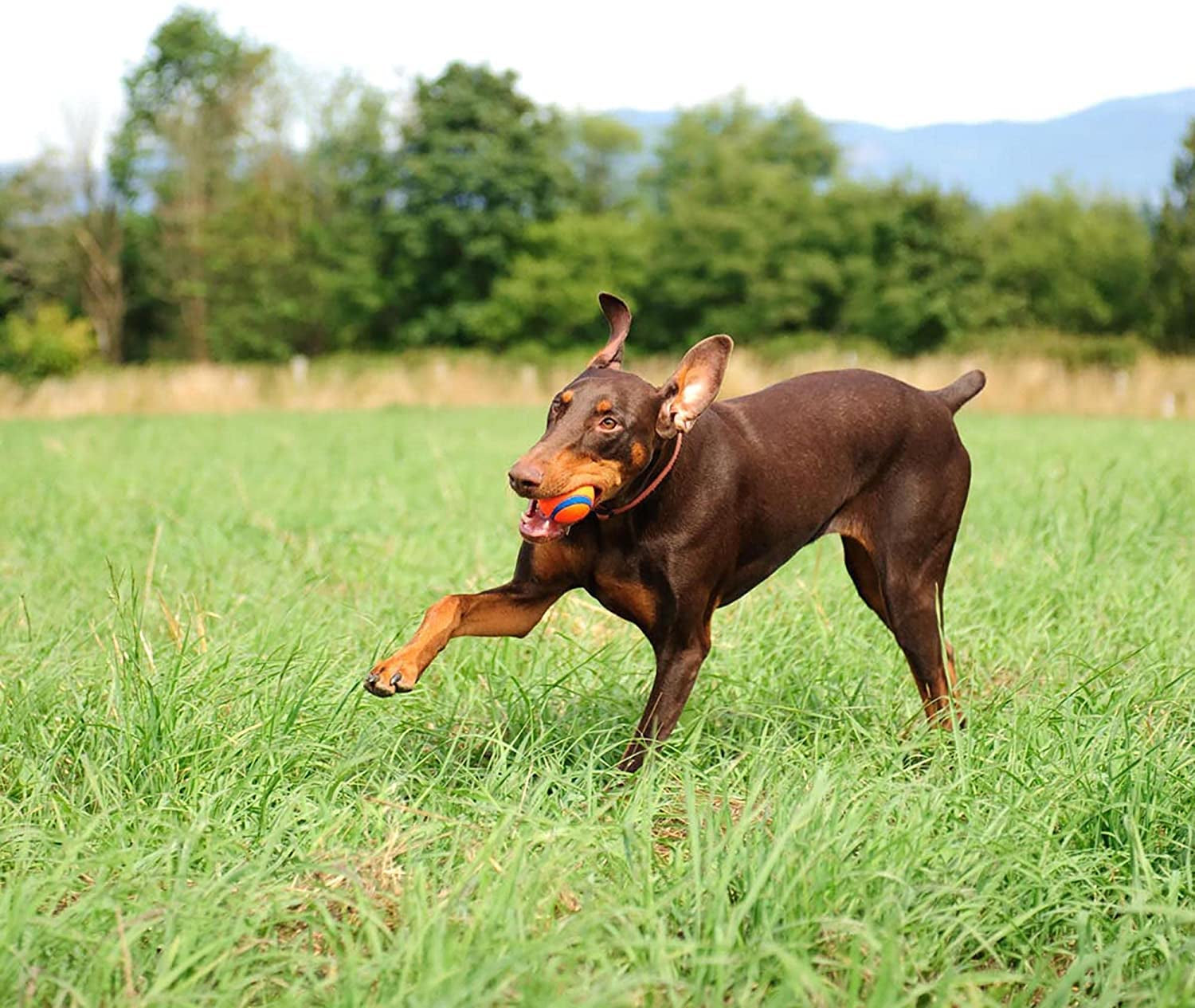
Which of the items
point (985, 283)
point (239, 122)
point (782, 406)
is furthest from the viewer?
point (239, 122)

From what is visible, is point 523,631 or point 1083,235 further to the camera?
point 1083,235

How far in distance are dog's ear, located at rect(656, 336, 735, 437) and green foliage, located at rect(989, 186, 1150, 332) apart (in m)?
42.0

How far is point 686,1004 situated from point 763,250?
42800 millimetres

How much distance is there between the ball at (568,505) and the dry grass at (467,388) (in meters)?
18.3

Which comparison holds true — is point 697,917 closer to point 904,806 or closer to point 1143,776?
point 904,806

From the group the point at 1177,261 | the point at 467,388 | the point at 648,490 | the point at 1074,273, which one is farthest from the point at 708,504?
the point at 1074,273

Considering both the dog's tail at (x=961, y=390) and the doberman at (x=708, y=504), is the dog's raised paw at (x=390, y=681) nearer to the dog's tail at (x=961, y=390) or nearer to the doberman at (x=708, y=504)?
the doberman at (x=708, y=504)

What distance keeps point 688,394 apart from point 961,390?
57.3 inches

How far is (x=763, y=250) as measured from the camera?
43938 mm

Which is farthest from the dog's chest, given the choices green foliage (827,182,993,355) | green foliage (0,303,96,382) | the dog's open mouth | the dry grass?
green foliage (0,303,96,382)

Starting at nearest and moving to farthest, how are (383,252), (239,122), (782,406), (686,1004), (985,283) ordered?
(686,1004) → (782,406) → (985,283) → (383,252) → (239,122)

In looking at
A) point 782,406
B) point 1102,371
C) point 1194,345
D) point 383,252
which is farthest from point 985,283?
point 782,406

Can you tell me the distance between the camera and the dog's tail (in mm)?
4441

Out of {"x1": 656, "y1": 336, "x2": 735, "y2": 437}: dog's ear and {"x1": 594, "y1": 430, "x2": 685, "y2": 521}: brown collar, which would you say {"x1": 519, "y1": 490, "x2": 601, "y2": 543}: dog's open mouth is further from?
{"x1": 656, "y1": 336, "x2": 735, "y2": 437}: dog's ear
